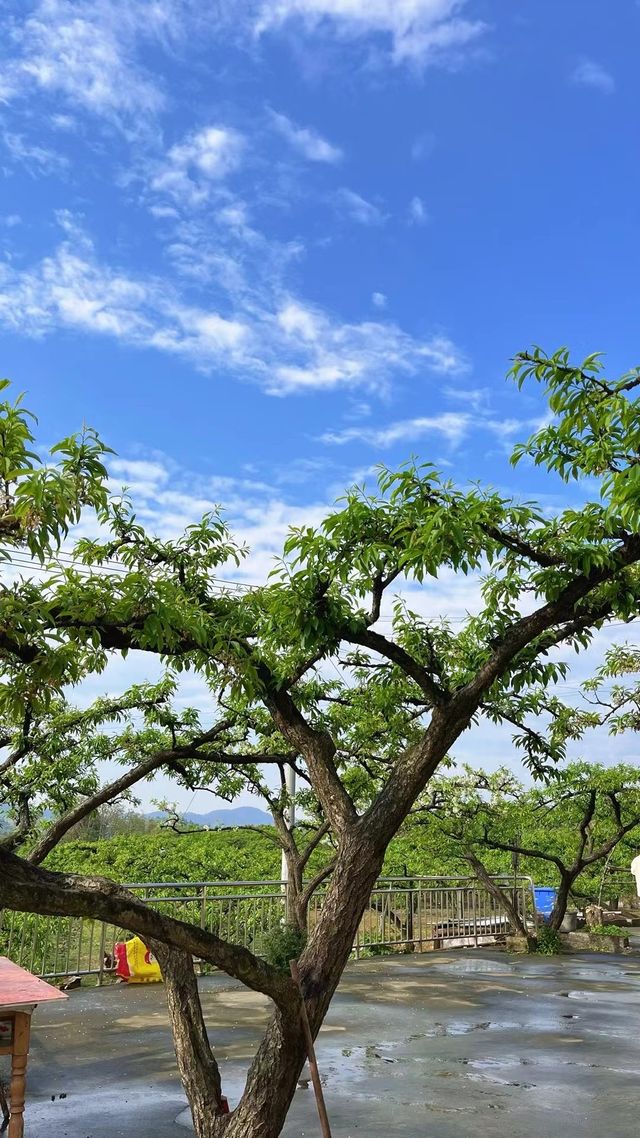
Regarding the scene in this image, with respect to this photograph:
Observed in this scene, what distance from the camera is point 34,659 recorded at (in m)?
4.21

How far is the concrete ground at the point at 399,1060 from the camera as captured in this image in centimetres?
587

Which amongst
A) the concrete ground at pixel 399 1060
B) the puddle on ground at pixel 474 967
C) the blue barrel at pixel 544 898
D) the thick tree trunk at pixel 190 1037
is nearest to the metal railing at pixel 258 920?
the concrete ground at pixel 399 1060

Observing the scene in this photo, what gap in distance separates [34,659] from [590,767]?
14.2 m

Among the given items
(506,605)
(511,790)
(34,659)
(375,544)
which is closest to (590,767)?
(511,790)

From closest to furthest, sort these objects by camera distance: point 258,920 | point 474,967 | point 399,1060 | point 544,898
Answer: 1. point 399,1060
2. point 258,920
3. point 474,967
4. point 544,898

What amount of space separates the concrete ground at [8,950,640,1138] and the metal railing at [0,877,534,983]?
77 centimetres

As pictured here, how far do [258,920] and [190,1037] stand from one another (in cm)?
894

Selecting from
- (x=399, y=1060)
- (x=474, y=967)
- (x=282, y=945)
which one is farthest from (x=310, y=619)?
(x=474, y=967)

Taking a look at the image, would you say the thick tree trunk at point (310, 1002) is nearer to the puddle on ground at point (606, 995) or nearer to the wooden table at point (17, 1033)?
the wooden table at point (17, 1033)

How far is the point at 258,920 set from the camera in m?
13.4

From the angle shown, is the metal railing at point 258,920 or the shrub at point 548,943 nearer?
the metal railing at point 258,920

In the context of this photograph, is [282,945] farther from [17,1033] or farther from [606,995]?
[17,1033]

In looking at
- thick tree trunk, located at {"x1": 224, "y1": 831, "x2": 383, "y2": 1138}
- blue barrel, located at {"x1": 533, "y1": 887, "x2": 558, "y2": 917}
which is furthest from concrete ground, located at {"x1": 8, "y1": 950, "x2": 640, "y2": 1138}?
blue barrel, located at {"x1": 533, "y1": 887, "x2": 558, "y2": 917}

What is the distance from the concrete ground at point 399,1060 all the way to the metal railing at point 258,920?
77cm
